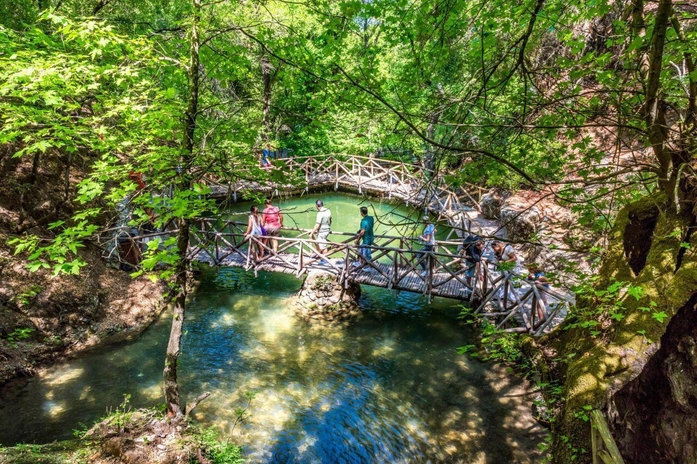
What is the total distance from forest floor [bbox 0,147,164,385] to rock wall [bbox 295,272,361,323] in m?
3.47

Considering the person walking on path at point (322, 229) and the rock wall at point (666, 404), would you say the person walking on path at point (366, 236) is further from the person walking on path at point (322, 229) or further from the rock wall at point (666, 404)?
the rock wall at point (666, 404)

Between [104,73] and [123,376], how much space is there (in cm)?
542

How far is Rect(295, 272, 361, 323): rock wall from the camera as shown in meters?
8.77

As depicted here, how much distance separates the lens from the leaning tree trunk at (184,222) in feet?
12.3

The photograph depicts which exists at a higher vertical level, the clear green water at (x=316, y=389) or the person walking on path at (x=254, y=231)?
the person walking on path at (x=254, y=231)

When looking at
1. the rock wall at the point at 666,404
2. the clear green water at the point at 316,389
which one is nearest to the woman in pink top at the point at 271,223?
the clear green water at the point at 316,389

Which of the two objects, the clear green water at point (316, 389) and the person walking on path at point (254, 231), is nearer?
the clear green water at point (316, 389)

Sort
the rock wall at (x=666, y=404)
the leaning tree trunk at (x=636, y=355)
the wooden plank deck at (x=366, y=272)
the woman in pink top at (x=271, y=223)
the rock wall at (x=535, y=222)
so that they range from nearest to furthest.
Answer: the rock wall at (x=666, y=404) < the leaning tree trunk at (x=636, y=355) < the wooden plank deck at (x=366, y=272) < the rock wall at (x=535, y=222) < the woman in pink top at (x=271, y=223)

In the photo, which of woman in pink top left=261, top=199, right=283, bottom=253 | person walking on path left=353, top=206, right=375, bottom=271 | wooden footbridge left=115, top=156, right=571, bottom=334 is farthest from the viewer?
woman in pink top left=261, top=199, right=283, bottom=253

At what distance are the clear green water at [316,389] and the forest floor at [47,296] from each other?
0.46 meters

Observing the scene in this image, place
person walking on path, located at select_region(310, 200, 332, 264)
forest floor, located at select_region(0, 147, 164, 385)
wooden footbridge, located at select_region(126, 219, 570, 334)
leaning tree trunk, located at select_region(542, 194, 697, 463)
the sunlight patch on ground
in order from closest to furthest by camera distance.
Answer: leaning tree trunk, located at select_region(542, 194, 697, 463)
the sunlight patch on ground
forest floor, located at select_region(0, 147, 164, 385)
wooden footbridge, located at select_region(126, 219, 570, 334)
person walking on path, located at select_region(310, 200, 332, 264)

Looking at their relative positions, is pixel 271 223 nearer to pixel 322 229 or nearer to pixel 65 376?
pixel 322 229

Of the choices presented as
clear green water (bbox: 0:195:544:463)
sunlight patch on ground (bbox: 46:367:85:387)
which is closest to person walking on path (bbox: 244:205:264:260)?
clear green water (bbox: 0:195:544:463)

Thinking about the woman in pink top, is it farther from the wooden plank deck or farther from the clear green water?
the clear green water
